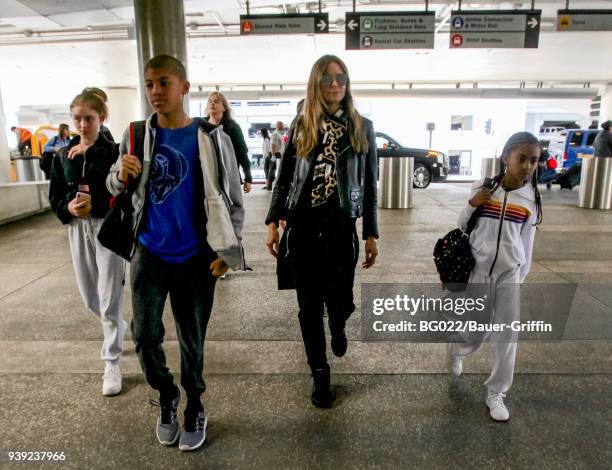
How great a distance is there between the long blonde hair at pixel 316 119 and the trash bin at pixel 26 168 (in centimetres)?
1568

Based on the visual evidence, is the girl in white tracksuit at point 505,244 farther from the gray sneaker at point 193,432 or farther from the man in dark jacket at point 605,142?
the man in dark jacket at point 605,142

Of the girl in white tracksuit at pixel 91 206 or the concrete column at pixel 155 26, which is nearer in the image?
the girl in white tracksuit at pixel 91 206

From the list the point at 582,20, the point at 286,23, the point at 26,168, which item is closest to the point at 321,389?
the point at 286,23

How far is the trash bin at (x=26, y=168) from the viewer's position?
15258mm

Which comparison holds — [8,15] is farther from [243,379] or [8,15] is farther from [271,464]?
[271,464]

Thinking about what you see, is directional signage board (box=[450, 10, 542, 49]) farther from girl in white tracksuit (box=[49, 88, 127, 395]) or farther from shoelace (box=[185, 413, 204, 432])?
shoelace (box=[185, 413, 204, 432])

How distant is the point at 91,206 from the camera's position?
9.04 ft

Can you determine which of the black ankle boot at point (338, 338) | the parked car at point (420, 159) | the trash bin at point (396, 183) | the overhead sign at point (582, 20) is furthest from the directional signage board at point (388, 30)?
the black ankle boot at point (338, 338)

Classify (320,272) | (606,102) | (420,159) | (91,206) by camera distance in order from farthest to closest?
(606,102)
(420,159)
(91,206)
(320,272)

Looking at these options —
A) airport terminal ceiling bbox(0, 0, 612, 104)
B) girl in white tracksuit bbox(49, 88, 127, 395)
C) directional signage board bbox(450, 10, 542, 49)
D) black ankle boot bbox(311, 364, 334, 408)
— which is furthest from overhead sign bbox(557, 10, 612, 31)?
girl in white tracksuit bbox(49, 88, 127, 395)

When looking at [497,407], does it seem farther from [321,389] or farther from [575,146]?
[575,146]

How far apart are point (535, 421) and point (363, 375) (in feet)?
3.36

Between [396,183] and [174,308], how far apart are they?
348 inches

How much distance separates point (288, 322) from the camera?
13.1 feet
